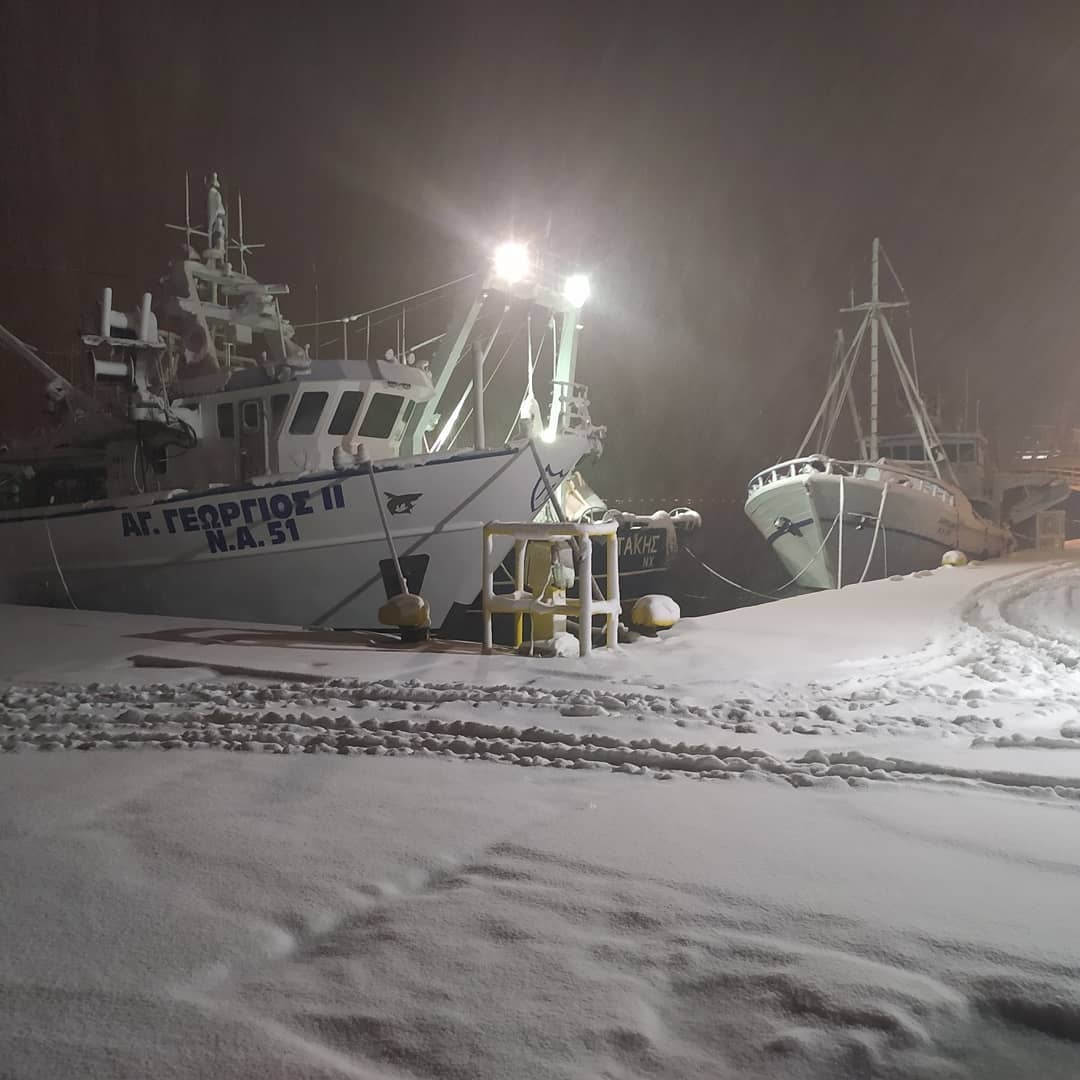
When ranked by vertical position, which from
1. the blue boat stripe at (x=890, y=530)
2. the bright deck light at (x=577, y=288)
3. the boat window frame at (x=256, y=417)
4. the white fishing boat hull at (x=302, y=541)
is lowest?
the white fishing boat hull at (x=302, y=541)

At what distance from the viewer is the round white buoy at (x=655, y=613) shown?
22.1 ft

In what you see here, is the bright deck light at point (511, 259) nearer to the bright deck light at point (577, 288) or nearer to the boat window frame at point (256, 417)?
the bright deck light at point (577, 288)

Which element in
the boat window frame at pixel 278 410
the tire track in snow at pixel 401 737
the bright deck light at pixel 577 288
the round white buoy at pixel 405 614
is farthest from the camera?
the bright deck light at pixel 577 288

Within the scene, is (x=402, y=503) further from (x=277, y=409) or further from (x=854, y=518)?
(x=854, y=518)

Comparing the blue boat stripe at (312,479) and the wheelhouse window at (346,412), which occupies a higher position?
the wheelhouse window at (346,412)

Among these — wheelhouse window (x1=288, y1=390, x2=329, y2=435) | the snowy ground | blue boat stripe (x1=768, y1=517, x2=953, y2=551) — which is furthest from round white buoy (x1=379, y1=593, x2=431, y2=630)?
Result: blue boat stripe (x1=768, y1=517, x2=953, y2=551)

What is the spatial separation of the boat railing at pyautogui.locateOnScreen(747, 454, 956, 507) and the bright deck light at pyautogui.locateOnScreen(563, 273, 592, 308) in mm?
7554

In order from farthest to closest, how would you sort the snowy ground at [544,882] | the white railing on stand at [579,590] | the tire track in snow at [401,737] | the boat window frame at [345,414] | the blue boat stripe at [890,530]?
1. the blue boat stripe at [890,530]
2. the boat window frame at [345,414]
3. the white railing on stand at [579,590]
4. the tire track in snow at [401,737]
5. the snowy ground at [544,882]

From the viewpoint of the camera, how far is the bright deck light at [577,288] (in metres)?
11.9

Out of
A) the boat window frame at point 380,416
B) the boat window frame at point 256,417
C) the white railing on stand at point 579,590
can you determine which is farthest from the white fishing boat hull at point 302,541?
the white railing on stand at point 579,590

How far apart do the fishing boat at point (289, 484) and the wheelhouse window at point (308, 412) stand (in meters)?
0.02

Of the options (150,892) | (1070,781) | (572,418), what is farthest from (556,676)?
(572,418)

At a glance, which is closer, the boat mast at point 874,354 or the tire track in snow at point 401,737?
the tire track in snow at point 401,737

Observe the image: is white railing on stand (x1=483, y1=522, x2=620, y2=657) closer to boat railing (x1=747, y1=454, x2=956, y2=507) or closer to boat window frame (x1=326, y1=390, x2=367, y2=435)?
boat window frame (x1=326, y1=390, x2=367, y2=435)
